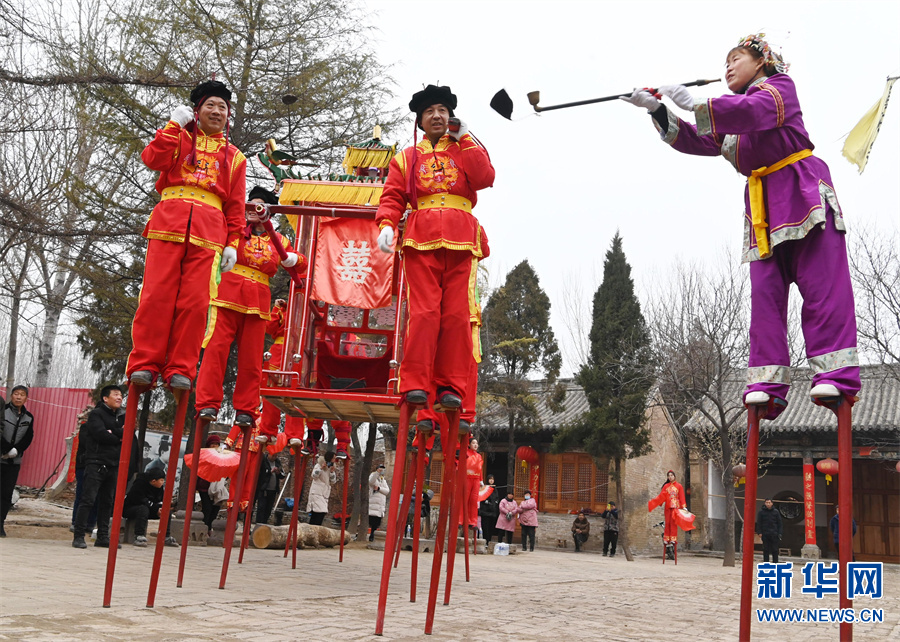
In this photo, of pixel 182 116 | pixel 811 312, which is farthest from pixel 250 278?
pixel 811 312

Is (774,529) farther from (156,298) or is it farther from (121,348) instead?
(156,298)

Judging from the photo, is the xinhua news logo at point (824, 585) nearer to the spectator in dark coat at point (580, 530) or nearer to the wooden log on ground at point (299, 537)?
the wooden log on ground at point (299, 537)

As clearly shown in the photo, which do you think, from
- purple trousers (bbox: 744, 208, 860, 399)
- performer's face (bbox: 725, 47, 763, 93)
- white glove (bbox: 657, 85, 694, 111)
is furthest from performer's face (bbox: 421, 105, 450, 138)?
purple trousers (bbox: 744, 208, 860, 399)

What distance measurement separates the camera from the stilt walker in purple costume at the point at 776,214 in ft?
11.8

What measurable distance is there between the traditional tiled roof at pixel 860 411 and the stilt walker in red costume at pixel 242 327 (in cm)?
1875

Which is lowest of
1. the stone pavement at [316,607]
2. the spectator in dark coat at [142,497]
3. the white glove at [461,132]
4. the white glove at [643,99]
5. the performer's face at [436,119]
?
the stone pavement at [316,607]

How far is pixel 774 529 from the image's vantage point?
17.9 metres

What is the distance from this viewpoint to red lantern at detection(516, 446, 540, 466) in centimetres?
2705

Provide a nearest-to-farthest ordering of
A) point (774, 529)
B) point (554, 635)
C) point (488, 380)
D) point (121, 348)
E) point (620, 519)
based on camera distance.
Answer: point (554, 635)
point (121, 348)
point (774, 529)
point (620, 519)
point (488, 380)

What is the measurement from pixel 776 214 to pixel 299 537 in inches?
378

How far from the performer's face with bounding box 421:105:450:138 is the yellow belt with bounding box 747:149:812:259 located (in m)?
1.99

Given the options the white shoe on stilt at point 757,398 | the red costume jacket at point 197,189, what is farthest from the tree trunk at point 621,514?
the red costume jacket at point 197,189

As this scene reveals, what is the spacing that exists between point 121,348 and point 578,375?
16156mm

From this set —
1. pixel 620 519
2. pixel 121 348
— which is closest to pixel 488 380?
pixel 620 519
